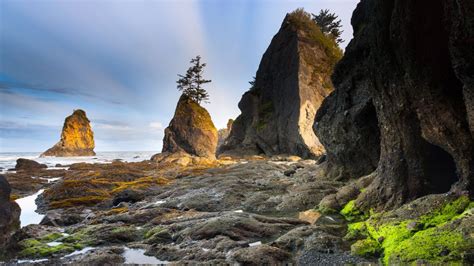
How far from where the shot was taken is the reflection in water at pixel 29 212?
16469mm

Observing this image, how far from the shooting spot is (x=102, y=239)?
11242 mm

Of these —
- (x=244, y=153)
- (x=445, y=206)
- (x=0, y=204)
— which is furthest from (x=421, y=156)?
(x=244, y=153)

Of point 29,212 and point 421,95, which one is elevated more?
point 421,95

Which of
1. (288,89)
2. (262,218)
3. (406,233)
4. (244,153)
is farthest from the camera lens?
(244,153)

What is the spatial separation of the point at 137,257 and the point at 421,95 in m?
10.5

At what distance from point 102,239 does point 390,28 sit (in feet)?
42.2

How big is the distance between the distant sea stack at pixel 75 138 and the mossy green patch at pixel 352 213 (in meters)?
102

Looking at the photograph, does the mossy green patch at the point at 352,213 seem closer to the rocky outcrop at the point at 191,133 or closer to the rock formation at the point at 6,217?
the rock formation at the point at 6,217

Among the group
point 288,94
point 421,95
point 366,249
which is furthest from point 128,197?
point 288,94

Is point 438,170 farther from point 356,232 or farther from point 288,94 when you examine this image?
point 288,94

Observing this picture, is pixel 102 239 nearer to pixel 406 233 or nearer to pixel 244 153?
pixel 406 233

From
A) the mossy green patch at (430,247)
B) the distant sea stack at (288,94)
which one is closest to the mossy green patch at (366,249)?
the mossy green patch at (430,247)

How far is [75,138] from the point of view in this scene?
9975 cm

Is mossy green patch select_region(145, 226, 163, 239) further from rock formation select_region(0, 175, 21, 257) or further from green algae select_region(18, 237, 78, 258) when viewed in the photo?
rock formation select_region(0, 175, 21, 257)
